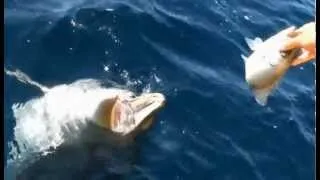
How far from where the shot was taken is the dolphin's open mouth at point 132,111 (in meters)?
6.03

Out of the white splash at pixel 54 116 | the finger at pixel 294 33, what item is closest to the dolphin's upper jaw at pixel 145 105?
the white splash at pixel 54 116

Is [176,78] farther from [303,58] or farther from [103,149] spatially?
[303,58]

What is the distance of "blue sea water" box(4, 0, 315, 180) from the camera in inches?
279

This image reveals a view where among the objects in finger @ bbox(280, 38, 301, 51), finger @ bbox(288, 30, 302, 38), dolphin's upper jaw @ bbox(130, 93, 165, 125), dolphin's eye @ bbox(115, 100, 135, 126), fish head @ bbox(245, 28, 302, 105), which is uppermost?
finger @ bbox(288, 30, 302, 38)

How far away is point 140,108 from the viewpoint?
624 cm

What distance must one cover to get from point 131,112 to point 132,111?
1.2 inches

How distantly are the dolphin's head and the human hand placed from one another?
2527 mm

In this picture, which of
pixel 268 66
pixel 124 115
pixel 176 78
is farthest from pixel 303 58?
pixel 176 78

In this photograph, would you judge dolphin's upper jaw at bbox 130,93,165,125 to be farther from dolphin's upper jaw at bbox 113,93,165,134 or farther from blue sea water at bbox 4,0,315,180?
→ blue sea water at bbox 4,0,315,180

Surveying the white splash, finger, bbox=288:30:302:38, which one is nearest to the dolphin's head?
the white splash

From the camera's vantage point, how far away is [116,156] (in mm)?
6262

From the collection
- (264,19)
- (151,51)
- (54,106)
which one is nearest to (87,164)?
(54,106)

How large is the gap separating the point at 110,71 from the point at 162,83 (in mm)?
727
